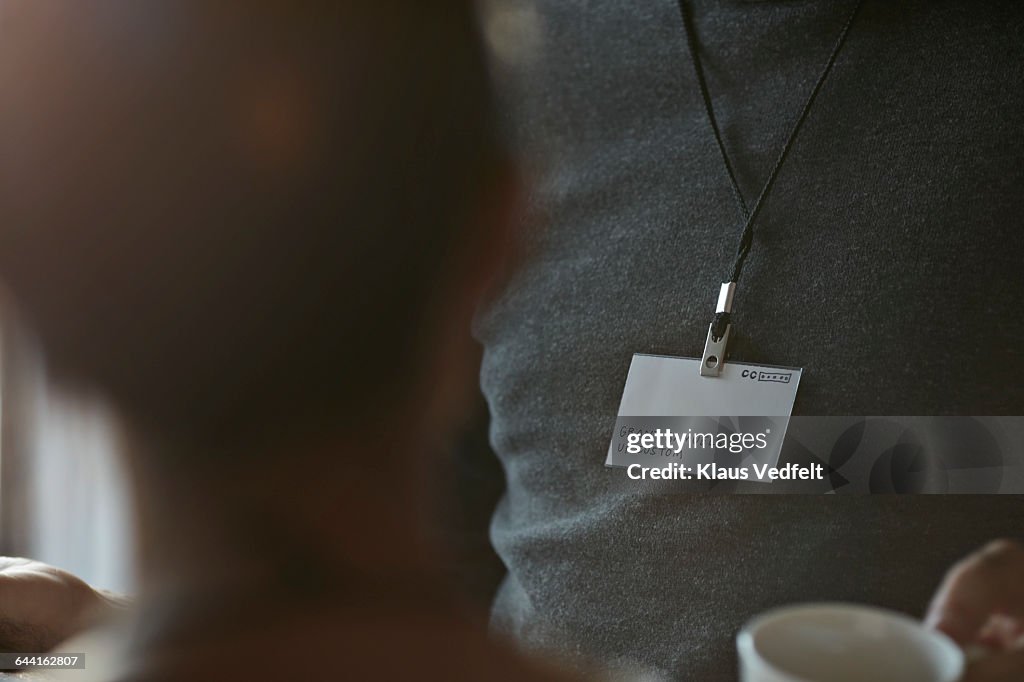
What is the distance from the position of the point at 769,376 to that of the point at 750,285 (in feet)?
0.14

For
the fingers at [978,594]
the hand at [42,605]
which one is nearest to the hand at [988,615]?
the fingers at [978,594]

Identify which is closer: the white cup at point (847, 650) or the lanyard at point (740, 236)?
the white cup at point (847, 650)

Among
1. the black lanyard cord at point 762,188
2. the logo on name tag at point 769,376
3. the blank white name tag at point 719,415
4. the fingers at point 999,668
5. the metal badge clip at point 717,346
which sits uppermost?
the black lanyard cord at point 762,188

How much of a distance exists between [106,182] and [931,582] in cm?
43

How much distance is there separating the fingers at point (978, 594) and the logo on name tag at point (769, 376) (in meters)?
0.09

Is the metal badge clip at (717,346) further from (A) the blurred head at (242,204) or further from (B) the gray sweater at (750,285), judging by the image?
(A) the blurred head at (242,204)

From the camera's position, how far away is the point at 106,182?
0.44m

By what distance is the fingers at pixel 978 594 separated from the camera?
227mm

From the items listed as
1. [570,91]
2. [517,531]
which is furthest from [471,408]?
[570,91]

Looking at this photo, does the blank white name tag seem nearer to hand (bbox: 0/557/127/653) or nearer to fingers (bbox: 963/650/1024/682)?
fingers (bbox: 963/650/1024/682)

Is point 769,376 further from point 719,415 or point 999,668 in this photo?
point 999,668

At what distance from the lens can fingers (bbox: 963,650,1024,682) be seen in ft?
0.71

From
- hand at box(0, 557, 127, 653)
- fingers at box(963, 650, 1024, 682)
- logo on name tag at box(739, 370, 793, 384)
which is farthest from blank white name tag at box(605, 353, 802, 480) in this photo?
hand at box(0, 557, 127, 653)

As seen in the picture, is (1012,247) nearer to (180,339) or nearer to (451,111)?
(451,111)
